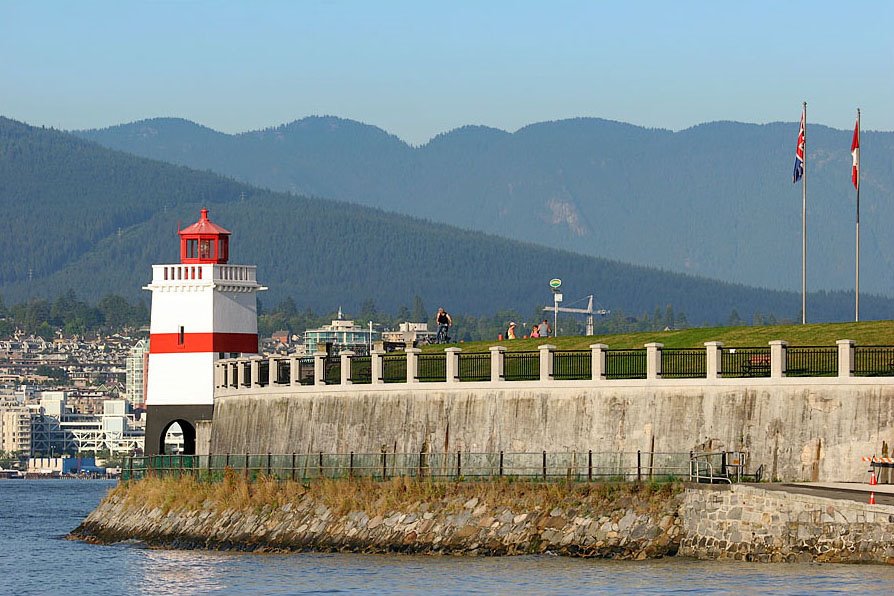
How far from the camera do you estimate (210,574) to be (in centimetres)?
5388

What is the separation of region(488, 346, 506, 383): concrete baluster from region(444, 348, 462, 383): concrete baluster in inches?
47.7

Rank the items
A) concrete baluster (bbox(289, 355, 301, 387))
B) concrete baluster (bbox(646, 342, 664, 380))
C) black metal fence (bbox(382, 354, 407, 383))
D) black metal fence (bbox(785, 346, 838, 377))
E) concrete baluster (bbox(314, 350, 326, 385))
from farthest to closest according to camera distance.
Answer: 1. concrete baluster (bbox(289, 355, 301, 387))
2. concrete baluster (bbox(314, 350, 326, 385))
3. black metal fence (bbox(382, 354, 407, 383))
4. concrete baluster (bbox(646, 342, 664, 380))
5. black metal fence (bbox(785, 346, 838, 377))

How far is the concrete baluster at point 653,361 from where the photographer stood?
177ft

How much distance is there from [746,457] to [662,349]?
4.23 meters

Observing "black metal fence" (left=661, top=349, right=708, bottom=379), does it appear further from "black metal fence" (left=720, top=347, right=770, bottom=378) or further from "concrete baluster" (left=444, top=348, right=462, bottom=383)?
"concrete baluster" (left=444, top=348, right=462, bottom=383)

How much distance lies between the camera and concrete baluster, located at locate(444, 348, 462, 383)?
193ft

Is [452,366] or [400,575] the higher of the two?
[452,366]

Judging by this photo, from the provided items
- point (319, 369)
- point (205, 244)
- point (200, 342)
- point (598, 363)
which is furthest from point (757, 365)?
point (205, 244)

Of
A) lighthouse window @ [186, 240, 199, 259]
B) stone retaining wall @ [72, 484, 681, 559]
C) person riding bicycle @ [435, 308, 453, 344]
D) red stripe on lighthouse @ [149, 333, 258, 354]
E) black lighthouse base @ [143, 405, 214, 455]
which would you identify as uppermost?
lighthouse window @ [186, 240, 199, 259]

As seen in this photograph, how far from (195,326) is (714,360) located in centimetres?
2508

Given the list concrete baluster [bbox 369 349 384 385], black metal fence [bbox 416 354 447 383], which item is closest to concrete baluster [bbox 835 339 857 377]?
black metal fence [bbox 416 354 447 383]

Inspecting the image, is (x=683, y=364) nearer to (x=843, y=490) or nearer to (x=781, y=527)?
(x=843, y=490)

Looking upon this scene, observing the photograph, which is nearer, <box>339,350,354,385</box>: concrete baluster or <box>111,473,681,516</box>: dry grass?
<box>111,473,681,516</box>: dry grass

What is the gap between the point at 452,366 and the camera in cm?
5903
